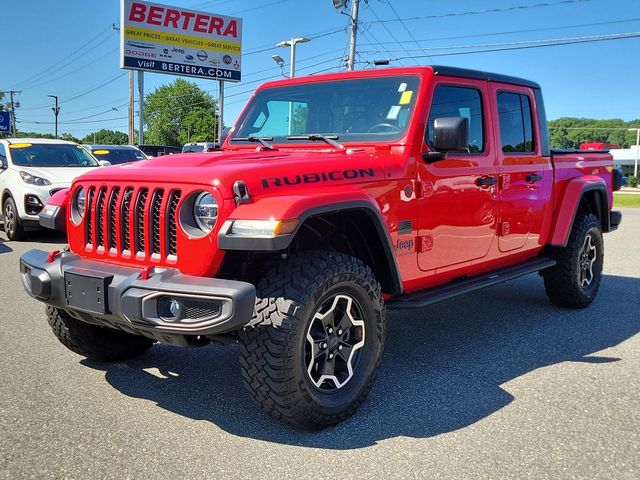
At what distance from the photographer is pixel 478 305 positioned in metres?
5.97

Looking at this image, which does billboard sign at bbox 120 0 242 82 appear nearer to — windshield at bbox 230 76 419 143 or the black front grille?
windshield at bbox 230 76 419 143

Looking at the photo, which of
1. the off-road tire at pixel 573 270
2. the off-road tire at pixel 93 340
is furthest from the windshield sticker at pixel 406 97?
the off-road tire at pixel 573 270

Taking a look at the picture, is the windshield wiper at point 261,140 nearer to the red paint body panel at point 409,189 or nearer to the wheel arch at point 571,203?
the red paint body panel at point 409,189

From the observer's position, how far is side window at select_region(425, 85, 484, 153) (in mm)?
3994

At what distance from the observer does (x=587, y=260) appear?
19.4 feet

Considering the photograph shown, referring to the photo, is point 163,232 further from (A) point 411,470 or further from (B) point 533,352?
(B) point 533,352

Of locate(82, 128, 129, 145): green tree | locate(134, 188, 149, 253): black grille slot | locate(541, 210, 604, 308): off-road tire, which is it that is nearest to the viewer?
locate(134, 188, 149, 253): black grille slot

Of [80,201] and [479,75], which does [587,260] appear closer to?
[479,75]

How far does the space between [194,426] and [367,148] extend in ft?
6.36

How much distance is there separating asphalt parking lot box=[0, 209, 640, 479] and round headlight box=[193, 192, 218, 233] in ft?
3.50

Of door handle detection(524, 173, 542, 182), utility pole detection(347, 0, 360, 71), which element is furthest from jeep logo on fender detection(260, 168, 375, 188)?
utility pole detection(347, 0, 360, 71)

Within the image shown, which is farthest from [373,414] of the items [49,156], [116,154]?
[116,154]

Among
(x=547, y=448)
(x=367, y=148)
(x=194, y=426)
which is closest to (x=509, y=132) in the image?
(x=367, y=148)

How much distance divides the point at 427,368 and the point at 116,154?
37.3 feet
